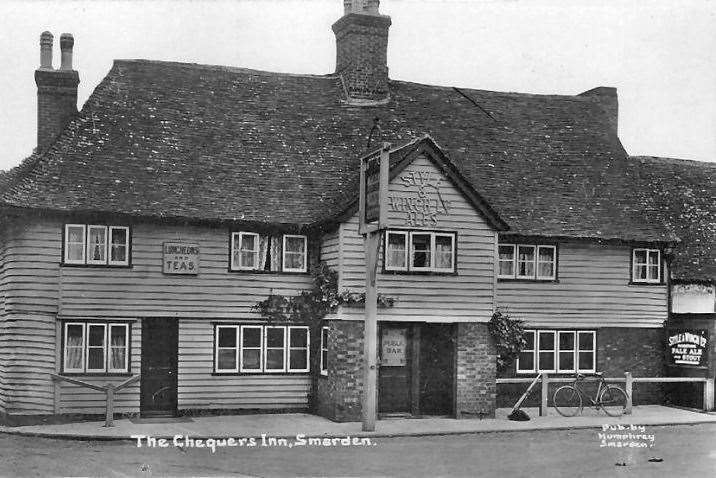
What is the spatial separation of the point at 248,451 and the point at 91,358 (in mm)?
6224

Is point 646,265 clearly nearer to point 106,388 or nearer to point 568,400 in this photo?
point 568,400

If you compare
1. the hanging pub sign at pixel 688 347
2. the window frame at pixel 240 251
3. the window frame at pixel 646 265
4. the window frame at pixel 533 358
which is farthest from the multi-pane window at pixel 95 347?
the hanging pub sign at pixel 688 347

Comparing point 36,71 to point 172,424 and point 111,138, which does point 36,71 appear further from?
point 172,424

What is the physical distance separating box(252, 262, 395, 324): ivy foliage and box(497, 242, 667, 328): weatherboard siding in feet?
16.4

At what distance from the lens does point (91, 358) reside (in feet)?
73.5

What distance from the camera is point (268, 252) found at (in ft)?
78.6

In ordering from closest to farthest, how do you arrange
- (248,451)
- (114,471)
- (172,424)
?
(114,471) → (248,451) → (172,424)

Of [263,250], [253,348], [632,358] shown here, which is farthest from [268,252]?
[632,358]

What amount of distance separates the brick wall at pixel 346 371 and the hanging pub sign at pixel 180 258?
12.3ft

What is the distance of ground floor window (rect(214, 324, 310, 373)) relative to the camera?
77.1 feet

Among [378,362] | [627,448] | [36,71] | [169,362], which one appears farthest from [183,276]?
[627,448]

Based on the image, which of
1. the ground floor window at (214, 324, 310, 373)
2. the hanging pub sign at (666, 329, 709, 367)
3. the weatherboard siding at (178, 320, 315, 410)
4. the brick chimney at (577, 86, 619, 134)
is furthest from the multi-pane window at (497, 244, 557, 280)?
the brick chimney at (577, 86, 619, 134)

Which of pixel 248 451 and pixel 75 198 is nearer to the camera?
pixel 248 451

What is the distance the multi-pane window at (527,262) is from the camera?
25.8 meters
